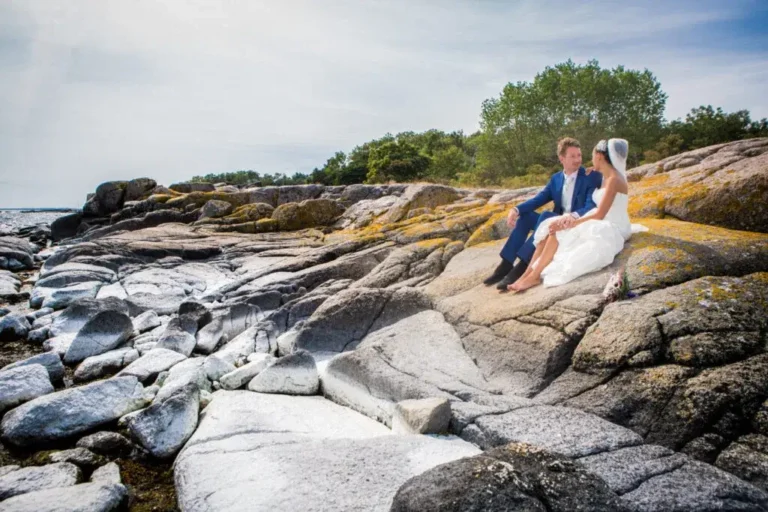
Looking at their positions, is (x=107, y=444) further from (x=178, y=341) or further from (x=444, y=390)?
(x=444, y=390)

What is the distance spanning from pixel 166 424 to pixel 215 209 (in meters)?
29.1

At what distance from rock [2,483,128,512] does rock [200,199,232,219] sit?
29516 mm

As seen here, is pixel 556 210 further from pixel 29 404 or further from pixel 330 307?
pixel 29 404

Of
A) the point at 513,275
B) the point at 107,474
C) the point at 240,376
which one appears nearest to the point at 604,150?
the point at 513,275

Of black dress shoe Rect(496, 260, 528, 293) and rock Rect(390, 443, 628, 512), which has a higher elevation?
black dress shoe Rect(496, 260, 528, 293)

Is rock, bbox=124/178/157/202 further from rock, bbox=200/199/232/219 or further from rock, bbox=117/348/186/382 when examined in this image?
rock, bbox=117/348/186/382

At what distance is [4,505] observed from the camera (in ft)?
14.7

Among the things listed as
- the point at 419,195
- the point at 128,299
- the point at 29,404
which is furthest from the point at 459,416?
the point at 419,195

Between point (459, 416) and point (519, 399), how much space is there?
973mm

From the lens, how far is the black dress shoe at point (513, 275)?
8.30m

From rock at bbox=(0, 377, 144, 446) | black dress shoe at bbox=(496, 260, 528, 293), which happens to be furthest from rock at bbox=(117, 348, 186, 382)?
black dress shoe at bbox=(496, 260, 528, 293)

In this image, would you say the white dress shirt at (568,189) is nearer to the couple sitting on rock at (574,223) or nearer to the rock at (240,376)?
the couple sitting on rock at (574,223)

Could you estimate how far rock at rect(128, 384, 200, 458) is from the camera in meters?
6.06

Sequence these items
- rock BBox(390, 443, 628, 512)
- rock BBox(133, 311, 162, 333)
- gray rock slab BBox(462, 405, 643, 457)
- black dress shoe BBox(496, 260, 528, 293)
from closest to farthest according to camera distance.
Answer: rock BBox(390, 443, 628, 512) < gray rock slab BBox(462, 405, 643, 457) < black dress shoe BBox(496, 260, 528, 293) < rock BBox(133, 311, 162, 333)
